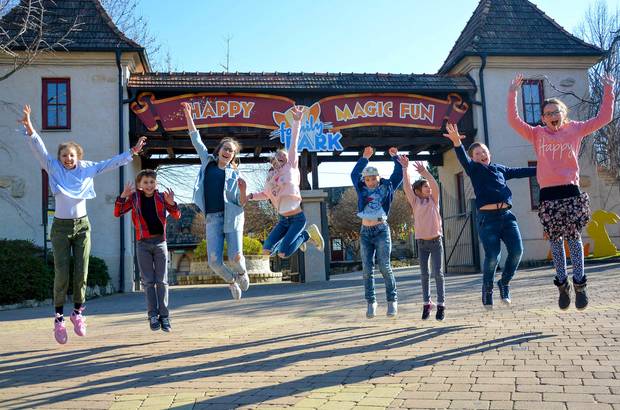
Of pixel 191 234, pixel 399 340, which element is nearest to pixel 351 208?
pixel 191 234

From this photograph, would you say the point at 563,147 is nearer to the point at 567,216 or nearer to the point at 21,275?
the point at 567,216

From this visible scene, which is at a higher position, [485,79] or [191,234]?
[485,79]

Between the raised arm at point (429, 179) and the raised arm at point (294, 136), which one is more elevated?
the raised arm at point (294, 136)

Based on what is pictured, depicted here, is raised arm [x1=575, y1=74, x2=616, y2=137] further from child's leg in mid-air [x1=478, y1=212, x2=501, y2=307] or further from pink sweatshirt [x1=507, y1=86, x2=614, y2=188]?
child's leg in mid-air [x1=478, y1=212, x2=501, y2=307]

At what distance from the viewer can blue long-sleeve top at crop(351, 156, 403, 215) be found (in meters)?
6.86

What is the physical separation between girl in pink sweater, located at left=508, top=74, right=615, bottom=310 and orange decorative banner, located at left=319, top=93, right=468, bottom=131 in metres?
11.5

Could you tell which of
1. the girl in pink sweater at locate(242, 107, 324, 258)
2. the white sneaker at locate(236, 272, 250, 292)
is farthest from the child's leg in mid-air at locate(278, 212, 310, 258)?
the white sneaker at locate(236, 272, 250, 292)

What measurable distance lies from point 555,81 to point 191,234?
114 feet

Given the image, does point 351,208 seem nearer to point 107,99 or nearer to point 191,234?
point 191,234

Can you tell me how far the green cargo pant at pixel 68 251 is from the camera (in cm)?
605

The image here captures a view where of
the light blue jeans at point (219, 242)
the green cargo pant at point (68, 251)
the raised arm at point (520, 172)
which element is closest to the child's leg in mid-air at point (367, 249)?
the light blue jeans at point (219, 242)

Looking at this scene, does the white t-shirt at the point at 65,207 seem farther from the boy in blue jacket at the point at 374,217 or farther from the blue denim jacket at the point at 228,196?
the boy in blue jacket at the point at 374,217

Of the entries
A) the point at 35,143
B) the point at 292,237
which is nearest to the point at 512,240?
the point at 292,237

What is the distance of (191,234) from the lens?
156 feet
